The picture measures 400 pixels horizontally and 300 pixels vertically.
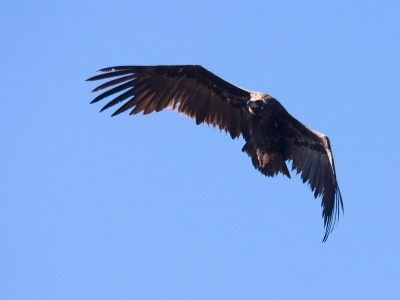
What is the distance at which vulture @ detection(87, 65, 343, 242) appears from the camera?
15594mm

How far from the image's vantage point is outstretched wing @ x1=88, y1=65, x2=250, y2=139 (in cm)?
1630

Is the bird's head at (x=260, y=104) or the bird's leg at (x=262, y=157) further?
the bird's leg at (x=262, y=157)

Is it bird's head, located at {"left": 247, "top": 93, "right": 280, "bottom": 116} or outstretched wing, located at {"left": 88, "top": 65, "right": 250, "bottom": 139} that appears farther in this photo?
outstretched wing, located at {"left": 88, "top": 65, "right": 250, "bottom": 139}

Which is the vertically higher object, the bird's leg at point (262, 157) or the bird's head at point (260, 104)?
the bird's head at point (260, 104)

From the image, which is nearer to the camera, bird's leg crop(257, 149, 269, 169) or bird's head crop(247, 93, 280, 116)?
bird's head crop(247, 93, 280, 116)

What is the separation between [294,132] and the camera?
1608 centimetres

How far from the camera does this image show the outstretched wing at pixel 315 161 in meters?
15.2

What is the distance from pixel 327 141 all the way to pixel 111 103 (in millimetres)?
3940

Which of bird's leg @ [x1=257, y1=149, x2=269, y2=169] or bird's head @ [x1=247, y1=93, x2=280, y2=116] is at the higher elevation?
bird's head @ [x1=247, y1=93, x2=280, y2=116]

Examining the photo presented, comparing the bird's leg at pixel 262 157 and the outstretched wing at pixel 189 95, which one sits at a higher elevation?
the outstretched wing at pixel 189 95

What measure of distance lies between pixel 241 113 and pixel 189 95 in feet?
3.40

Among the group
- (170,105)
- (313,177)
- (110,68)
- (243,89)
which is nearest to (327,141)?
(313,177)

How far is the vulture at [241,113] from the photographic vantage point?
15.6 metres

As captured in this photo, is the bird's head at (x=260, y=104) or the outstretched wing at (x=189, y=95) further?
the outstretched wing at (x=189, y=95)
